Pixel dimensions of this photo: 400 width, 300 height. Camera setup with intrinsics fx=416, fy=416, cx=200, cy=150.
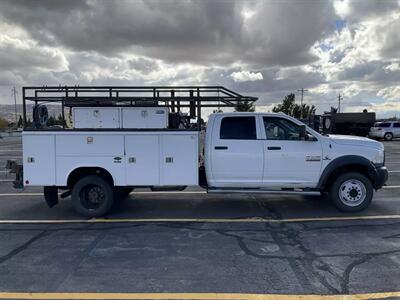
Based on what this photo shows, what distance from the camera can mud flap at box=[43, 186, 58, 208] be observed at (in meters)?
8.16

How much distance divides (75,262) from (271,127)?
443 cm

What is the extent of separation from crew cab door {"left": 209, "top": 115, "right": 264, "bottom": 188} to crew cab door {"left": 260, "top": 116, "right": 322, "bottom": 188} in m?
0.16

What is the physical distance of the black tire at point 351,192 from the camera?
799cm

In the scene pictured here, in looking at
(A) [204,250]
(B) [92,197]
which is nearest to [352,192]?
(A) [204,250]

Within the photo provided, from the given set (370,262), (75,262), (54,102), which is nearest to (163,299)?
(75,262)

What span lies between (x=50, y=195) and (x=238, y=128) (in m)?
3.93

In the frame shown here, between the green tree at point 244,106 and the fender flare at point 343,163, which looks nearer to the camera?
the fender flare at point 343,163

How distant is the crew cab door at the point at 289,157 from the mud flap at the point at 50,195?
416 centimetres

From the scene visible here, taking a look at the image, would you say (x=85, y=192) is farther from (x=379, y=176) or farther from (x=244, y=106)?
(x=379, y=176)

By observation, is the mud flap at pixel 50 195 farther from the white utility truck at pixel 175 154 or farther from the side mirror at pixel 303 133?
the side mirror at pixel 303 133

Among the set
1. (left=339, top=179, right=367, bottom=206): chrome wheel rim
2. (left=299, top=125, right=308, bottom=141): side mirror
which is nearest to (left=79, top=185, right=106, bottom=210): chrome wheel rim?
(left=299, top=125, right=308, bottom=141): side mirror

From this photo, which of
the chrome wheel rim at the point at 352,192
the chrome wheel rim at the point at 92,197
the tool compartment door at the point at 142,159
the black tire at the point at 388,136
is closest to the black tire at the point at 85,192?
the chrome wheel rim at the point at 92,197

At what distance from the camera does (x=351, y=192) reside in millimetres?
8031

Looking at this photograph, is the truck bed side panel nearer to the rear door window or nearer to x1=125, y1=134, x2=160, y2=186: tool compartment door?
x1=125, y1=134, x2=160, y2=186: tool compartment door
